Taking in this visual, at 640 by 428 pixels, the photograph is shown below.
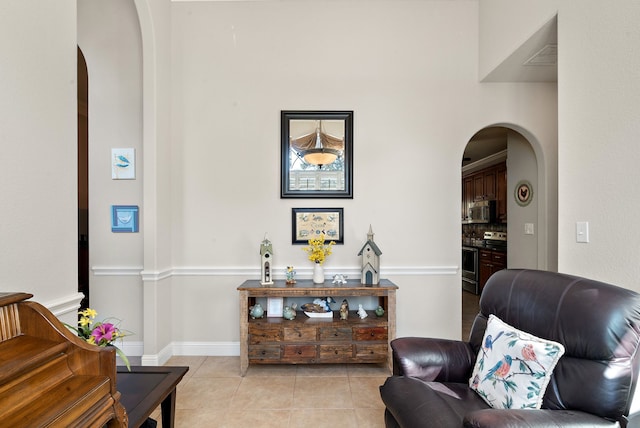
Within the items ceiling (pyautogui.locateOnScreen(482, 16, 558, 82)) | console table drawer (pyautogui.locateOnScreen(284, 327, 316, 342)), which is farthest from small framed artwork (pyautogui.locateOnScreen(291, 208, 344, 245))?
ceiling (pyautogui.locateOnScreen(482, 16, 558, 82))

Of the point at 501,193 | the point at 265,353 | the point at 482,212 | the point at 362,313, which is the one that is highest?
the point at 501,193

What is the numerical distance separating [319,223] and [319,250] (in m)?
0.33

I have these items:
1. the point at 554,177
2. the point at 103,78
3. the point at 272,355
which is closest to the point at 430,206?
the point at 554,177

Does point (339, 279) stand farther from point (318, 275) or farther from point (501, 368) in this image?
point (501, 368)

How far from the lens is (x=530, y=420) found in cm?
111

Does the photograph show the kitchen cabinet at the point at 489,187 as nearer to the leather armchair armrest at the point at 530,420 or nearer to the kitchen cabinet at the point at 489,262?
the kitchen cabinet at the point at 489,262

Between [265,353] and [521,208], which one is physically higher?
[521,208]

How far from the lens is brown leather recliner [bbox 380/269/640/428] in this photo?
1180 mm

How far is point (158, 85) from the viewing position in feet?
9.14

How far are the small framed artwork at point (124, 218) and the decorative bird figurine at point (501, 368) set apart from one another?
2.97 metres

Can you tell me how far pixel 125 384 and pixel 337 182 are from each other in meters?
2.20

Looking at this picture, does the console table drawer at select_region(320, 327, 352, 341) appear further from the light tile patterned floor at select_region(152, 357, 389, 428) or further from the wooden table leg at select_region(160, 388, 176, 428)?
the wooden table leg at select_region(160, 388, 176, 428)

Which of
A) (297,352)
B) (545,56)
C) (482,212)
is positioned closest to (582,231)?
(545,56)

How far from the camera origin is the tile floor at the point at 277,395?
2.04m
